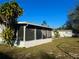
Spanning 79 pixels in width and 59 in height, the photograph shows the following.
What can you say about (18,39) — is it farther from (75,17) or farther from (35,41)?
(75,17)

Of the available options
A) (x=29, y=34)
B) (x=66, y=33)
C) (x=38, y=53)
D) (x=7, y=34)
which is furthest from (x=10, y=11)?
(x=66, y=33)

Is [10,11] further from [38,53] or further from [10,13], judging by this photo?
[38,53]

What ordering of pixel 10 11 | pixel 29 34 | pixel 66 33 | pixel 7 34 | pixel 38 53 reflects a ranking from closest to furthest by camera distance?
1. pixel 38 53
2. pixel 10 11
3. pixel 7 34
4. pixel 29 34
5. pixel 66 33

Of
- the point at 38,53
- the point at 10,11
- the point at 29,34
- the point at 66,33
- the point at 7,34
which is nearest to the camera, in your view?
the point at 38,53

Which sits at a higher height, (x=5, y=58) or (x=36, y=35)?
(x=36, y=35)

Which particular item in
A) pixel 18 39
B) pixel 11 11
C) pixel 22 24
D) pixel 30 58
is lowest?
pixel 30 58

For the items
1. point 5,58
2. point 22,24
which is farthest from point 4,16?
point 5,58

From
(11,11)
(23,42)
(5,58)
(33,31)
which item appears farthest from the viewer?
(33,31)

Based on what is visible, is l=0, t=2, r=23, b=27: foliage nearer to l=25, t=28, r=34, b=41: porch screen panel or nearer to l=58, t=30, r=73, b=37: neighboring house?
l=25, t=28, r=34, b=41: porch screen panel

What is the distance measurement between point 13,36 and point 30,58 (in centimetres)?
698

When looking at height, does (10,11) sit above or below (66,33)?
above

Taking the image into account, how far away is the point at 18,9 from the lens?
16391mm

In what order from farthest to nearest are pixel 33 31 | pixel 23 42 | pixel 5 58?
pixel 33 31
pixel 23 42
pixel 5 58

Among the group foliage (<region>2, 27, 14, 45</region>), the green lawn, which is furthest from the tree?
the green lawn
